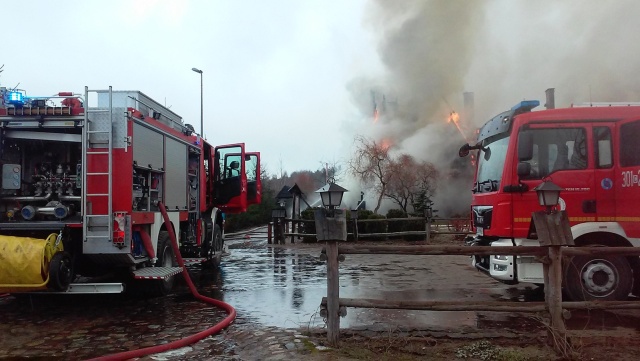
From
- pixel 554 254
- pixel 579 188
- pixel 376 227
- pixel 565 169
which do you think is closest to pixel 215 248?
pixel 565 169

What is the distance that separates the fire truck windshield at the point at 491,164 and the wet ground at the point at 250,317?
1.80m

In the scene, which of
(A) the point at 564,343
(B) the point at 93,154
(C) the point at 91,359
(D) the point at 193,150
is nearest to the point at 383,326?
(A) the point at 564,343

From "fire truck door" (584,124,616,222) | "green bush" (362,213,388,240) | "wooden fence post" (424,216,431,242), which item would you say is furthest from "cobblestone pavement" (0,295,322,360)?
"green bush" (362,213,388,240)

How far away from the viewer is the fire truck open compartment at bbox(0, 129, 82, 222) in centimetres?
681

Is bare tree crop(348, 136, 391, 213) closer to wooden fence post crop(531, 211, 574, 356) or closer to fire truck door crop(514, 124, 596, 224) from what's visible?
fire truck door crop(514, 124, 596, 224)

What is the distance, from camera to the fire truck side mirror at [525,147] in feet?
23.9

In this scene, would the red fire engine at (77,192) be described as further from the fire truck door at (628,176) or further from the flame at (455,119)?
the flame at (455,119)

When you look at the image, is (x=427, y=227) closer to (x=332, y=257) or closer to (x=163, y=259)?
(x=163, y=259)

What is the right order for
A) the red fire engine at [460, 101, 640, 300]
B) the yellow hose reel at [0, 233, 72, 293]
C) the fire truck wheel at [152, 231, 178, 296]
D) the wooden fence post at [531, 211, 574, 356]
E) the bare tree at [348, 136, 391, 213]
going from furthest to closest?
the bare tree at [348, 136, 391, 213], the fire truck wheel at [152, 231, 178, 296], the red fire engine at [460, 101, 640, 300], the yellow hose reel at [0, 233, 72, 293], the wooden fence post at [531, 211, 574, 356]

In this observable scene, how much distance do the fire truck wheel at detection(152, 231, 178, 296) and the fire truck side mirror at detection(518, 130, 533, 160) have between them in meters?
5.82

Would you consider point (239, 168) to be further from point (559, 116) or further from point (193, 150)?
point (559, 116)

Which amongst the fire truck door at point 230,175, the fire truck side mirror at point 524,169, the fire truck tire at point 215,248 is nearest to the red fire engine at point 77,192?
the fire truck tire at point 215,248

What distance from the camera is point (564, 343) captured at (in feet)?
15.7

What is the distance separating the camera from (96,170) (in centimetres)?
668
